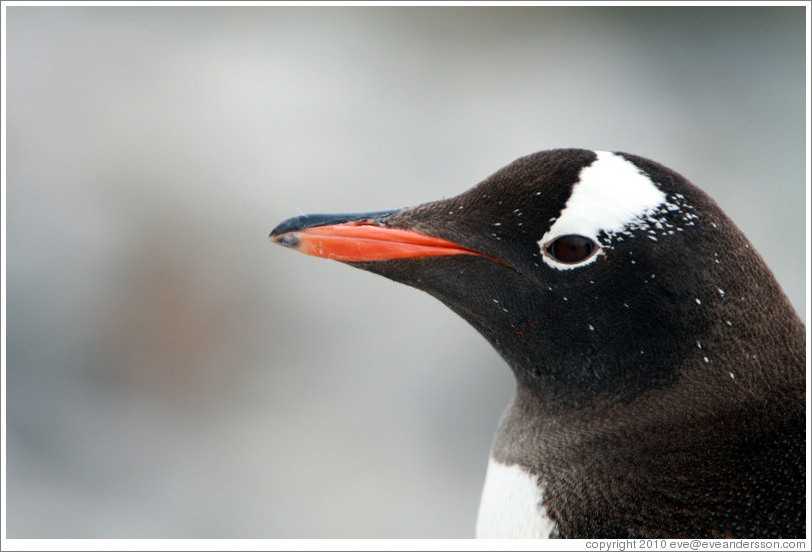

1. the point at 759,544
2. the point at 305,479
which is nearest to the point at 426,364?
the point at 305,479

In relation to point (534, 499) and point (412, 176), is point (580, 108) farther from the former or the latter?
point (534, 499)

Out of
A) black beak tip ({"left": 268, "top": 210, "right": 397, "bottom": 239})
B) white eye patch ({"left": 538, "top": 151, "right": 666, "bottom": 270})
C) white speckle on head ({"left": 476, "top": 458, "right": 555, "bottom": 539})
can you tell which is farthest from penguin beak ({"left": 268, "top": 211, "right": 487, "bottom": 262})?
white speckle on head ({"left": 476, "top": 458, "right": 555, "bottom": 539})

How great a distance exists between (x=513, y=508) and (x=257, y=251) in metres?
2.16

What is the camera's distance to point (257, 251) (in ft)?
10.2

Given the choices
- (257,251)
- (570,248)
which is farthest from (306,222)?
(257,251)

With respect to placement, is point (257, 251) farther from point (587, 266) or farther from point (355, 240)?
point (587, 266)

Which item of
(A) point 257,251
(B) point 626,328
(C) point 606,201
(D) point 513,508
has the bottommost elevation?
(A) point 257,251

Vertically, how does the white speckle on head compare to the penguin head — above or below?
below

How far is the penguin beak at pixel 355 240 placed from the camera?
1.05 meters

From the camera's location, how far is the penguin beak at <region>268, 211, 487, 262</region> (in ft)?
3.45

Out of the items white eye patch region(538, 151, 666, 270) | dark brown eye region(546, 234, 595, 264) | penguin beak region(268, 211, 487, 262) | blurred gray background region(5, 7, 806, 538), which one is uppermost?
white eye patch region(538, 151, 666, 270)

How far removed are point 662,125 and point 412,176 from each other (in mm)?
1116

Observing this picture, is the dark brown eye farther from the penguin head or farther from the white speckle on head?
the white speckle on head

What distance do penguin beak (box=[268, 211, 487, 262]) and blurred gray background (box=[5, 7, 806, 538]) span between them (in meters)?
1.85
